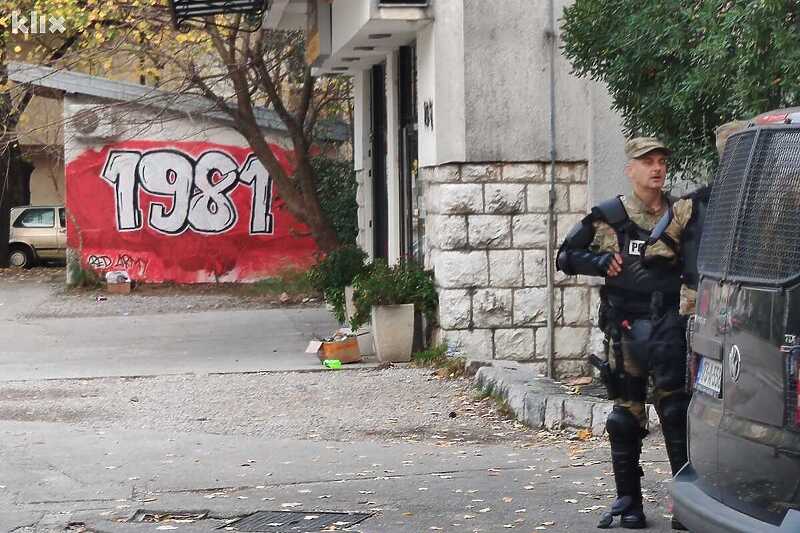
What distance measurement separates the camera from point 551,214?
1294cm

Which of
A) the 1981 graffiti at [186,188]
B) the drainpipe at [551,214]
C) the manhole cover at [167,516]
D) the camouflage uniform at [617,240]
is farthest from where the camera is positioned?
the 1981 graffiti at [186,188]

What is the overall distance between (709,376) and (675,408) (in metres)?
1.35

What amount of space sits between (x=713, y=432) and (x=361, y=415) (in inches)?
228

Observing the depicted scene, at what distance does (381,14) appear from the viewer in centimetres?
1309

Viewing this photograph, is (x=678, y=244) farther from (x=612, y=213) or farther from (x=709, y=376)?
(x=709, y=376)

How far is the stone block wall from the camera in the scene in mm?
12820

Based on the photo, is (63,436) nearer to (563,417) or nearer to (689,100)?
(563,417)

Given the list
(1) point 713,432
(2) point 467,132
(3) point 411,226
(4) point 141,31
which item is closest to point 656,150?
(1) point 713,432

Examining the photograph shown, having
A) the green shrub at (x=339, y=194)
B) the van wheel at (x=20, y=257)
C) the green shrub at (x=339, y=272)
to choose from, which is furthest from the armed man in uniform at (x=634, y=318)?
the van wheel at (x=20, y=257)

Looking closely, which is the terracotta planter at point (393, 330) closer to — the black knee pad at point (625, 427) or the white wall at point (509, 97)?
the white wall at point (509, 97)

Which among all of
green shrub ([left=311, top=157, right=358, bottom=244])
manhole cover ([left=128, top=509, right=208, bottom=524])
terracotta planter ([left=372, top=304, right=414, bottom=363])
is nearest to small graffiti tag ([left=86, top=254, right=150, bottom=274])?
green shrub ([left=311, top=157, right=358, bottom=244])

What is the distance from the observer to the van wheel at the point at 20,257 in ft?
108

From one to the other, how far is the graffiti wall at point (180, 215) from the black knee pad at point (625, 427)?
1709 centimetres

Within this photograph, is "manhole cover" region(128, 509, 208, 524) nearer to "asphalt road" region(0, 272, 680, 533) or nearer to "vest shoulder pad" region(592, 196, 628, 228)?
"asphalt road" region(0, 272, 680, 533)
